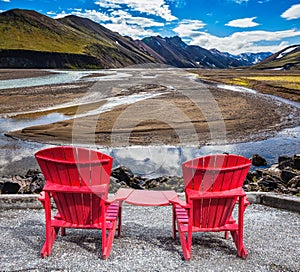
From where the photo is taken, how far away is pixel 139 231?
6.38 metres

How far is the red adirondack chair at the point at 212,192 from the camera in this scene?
4.91 meters

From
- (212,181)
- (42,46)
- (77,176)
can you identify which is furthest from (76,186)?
(42,46)

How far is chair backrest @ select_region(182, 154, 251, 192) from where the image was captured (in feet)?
16.0

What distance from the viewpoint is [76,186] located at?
496 cm

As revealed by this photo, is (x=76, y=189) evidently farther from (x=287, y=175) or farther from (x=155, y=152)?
(x=155, y=152)

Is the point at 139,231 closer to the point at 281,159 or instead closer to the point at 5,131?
the point at 281,159

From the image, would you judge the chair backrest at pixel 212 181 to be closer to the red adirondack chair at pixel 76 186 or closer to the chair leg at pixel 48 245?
the red adirondack chair at pixel 76 186

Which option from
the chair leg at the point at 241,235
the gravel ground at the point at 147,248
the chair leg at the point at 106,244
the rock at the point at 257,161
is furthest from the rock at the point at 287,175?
the chair leg at the point at 106,244

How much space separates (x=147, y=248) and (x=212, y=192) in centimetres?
143

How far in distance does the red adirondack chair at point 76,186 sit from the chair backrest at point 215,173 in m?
1.18

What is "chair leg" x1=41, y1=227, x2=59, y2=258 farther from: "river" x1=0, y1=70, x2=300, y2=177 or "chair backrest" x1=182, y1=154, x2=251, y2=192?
"river" x1=0, y1=70, x2=300, y2=177

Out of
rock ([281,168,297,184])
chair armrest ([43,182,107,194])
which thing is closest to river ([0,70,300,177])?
rock ([281,168,297,184])

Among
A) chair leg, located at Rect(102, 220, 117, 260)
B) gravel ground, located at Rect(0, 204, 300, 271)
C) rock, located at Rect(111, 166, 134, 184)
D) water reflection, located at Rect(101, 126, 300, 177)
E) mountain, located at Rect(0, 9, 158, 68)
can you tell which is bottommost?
water reflection, located at Rect(101, 126, 300, 177)

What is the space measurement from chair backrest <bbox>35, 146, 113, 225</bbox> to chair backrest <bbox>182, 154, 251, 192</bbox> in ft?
3.87
